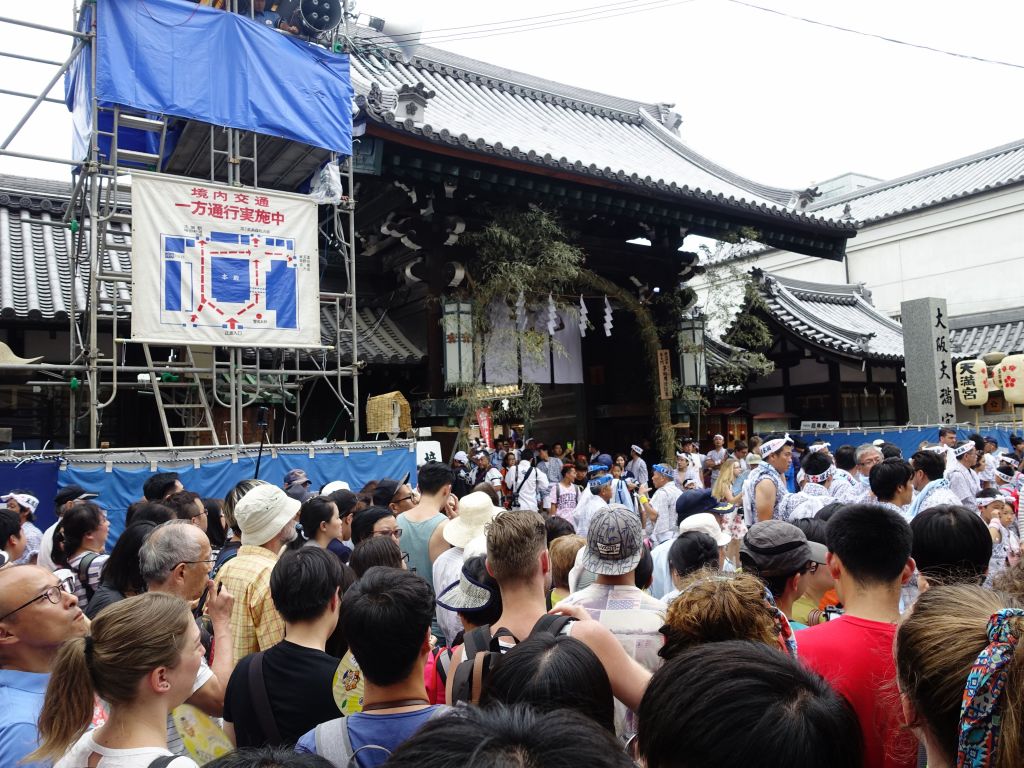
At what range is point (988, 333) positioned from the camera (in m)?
18.1

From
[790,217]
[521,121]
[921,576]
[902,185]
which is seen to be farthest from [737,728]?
[902,185]

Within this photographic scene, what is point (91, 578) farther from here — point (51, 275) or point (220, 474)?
point (51, 275)

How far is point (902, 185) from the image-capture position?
25.3 m

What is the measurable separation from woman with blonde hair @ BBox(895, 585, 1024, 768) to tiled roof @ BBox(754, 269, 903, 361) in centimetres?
1319

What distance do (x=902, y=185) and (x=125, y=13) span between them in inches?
1002

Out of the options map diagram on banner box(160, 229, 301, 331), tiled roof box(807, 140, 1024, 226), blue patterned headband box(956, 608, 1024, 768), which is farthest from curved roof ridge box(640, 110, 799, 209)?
blue patterned headband box(956, 608, 1024, 768)

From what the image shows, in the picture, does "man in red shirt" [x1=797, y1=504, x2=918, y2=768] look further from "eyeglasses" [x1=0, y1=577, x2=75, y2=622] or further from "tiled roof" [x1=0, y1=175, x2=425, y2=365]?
"tiled roof" [x1=0, y1=175, x2=425, y2=365]

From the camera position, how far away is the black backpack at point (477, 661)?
6.75 ft

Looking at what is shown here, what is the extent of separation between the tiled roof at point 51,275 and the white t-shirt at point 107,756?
7593 mm

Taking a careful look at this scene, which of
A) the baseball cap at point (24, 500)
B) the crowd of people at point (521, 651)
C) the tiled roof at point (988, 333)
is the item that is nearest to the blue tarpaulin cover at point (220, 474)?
the baseball cap at point (24, 500)

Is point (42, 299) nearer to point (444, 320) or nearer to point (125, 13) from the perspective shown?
point (125, 13)

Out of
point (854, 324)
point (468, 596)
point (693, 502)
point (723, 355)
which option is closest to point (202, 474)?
point (693, 502)

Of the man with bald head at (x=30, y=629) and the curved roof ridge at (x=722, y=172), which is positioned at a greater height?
the curved roof ridge at (x=722, y=172)

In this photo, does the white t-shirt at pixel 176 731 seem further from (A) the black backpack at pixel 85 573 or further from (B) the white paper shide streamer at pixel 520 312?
(B) the white paper shide streamer at pixel 520 312
